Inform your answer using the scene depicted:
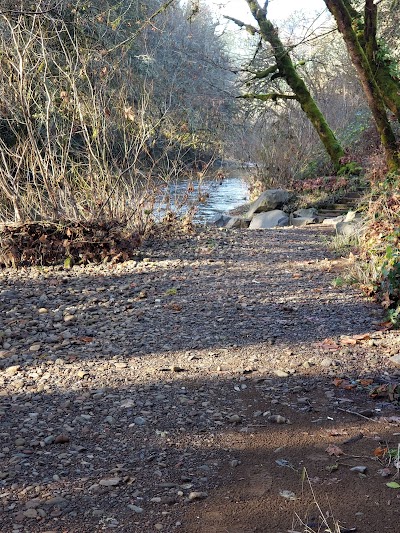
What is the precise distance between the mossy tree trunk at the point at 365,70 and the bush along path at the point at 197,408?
13.9 ft

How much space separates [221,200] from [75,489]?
15.5 meters

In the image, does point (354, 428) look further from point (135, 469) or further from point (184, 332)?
point (184, 332)

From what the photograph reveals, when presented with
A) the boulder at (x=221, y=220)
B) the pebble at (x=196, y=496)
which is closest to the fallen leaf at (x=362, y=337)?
the pebble at (x=196, y=496)

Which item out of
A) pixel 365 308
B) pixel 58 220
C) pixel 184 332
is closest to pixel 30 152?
pixel 58 220

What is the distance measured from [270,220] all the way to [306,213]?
32.0 inches

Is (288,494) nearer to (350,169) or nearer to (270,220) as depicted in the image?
(270,220)

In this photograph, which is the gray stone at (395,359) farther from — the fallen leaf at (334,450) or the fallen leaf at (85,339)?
the fallen leaf at (85,339)

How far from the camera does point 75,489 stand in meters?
2.76

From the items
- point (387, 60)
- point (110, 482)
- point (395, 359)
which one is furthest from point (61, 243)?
point (387, 60)

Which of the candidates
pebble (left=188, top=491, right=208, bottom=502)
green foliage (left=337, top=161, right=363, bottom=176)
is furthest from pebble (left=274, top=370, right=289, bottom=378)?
green foliage (left=337, top=161, right=363, bottom=176)

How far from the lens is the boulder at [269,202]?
539 inches

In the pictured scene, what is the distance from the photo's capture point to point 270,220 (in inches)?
501

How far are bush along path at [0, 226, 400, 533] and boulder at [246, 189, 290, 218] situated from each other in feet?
23.9

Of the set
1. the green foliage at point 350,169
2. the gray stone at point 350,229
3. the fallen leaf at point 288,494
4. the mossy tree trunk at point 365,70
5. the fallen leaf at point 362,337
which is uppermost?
the mossy tree trunk at point 365,70
